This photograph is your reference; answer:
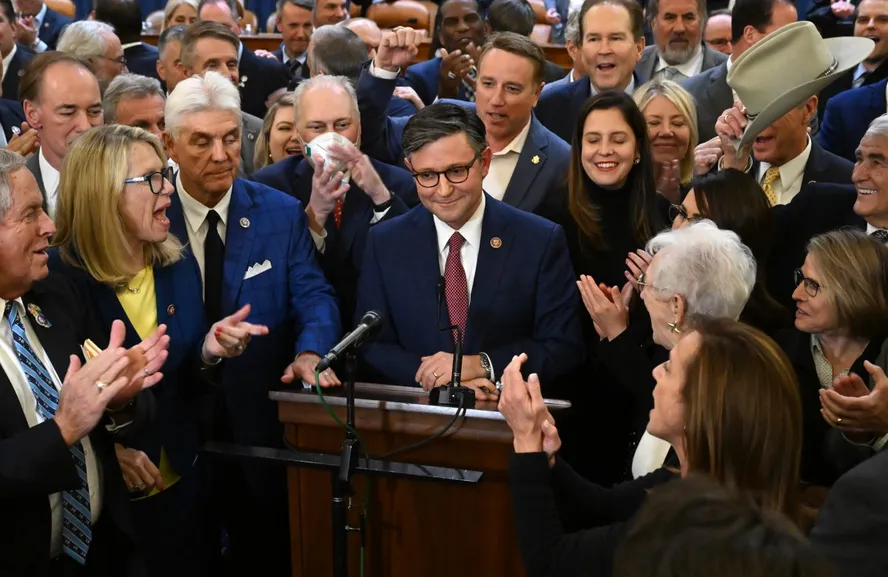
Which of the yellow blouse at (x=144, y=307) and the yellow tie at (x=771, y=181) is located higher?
the yellow tie at (x=771, y=181)

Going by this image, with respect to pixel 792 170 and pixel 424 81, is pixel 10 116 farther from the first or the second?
pixel 792 170

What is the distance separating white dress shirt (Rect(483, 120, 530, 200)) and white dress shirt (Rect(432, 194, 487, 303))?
81cm

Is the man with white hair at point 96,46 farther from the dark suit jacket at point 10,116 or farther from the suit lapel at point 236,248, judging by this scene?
the suit lapel at point 236,248

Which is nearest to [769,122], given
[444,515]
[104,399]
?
[444,515]

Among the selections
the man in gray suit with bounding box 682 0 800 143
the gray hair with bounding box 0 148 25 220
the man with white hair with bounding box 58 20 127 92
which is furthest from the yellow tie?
the man with white hair with bounding box 58 20 127 92

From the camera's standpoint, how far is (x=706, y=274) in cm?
278

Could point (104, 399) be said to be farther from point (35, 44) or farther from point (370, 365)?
point (35, 44)

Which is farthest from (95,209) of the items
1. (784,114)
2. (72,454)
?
(784,114)

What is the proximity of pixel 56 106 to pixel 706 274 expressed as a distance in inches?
100

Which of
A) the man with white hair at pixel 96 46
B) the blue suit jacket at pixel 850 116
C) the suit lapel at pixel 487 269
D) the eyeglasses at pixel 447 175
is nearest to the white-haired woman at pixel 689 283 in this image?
the suit lapel at pixel 487 269

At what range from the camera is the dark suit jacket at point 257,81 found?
18.9ft

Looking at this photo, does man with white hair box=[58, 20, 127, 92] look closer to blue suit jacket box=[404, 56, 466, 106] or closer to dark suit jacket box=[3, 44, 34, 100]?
dark suit jacket box=[3, 44, 34, 100]

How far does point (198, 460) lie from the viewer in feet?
10.5

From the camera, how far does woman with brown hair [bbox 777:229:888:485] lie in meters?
2.88
